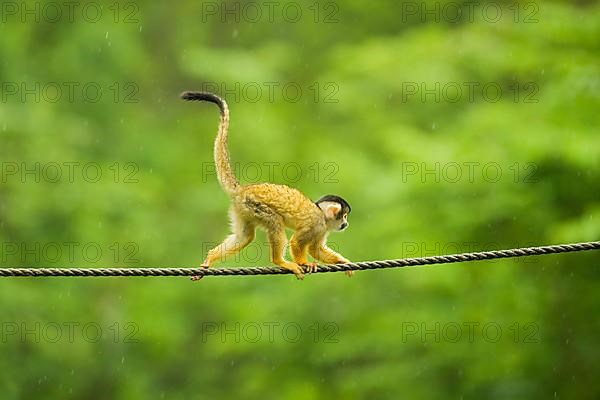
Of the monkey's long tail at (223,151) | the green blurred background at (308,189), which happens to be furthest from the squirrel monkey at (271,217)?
A: the green blurred background at (308,189)

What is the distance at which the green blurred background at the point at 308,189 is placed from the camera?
9789mm

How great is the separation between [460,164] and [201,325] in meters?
7.36

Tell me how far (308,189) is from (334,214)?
6951 millimetres

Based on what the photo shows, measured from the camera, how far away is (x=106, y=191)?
46.0 ft

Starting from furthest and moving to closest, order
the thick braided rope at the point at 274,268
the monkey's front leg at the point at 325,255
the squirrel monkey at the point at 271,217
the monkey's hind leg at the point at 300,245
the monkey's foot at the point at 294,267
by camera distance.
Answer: the monkey's front leg at the point at 325,255
the monkey's hind leg at the point at 300,245
the squirrel monkey at the point at 271,217
the monkey's foot at the point at 294,267
the thick braided rope at the point at 274,268

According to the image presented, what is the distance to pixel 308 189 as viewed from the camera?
1413 centimetres

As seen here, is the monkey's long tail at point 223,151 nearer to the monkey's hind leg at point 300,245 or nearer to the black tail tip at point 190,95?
the black tail tip at point 190,95

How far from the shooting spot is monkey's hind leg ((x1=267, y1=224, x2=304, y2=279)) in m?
6.46

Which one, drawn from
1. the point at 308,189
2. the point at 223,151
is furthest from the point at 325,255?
the point at 308,189

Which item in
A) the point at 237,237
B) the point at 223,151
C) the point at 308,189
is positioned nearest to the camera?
the point at 237,237

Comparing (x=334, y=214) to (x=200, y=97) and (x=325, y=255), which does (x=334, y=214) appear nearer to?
(x=325, y=255)

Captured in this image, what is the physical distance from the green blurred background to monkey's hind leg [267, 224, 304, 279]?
268 cm

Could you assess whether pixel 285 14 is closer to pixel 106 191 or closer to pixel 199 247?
pixel 199 247

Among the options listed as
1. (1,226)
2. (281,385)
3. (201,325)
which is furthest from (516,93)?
(1,226)
